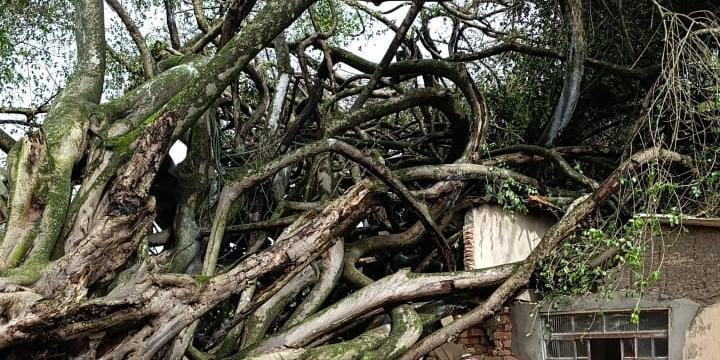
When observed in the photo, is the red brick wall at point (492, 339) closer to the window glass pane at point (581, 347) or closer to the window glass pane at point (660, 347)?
the window glass pane at point (581, 347)

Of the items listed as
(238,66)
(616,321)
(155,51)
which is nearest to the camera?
(238,66)

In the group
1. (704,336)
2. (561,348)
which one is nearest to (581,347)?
(561,348)

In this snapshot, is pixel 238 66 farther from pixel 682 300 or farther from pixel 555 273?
pixel 682 300

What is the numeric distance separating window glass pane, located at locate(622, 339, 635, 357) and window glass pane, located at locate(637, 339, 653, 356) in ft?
0.16

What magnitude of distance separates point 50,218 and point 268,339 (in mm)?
1848

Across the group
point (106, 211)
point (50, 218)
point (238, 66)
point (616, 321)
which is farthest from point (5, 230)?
point (616, 321)

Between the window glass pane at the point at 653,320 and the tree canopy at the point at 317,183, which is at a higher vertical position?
the tree canopy at the point at 317,183

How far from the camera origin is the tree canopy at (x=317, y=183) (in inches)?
201

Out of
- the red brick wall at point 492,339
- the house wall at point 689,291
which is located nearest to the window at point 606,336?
the house wall at point 689,291

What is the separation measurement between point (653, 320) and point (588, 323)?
1.93 feet

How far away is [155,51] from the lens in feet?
29.0

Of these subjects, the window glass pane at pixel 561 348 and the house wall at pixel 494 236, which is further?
the house wall at pixel 494 236

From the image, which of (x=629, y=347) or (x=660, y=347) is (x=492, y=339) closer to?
(x=629, y=347)

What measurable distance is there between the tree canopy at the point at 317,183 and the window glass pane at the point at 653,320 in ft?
1.68
